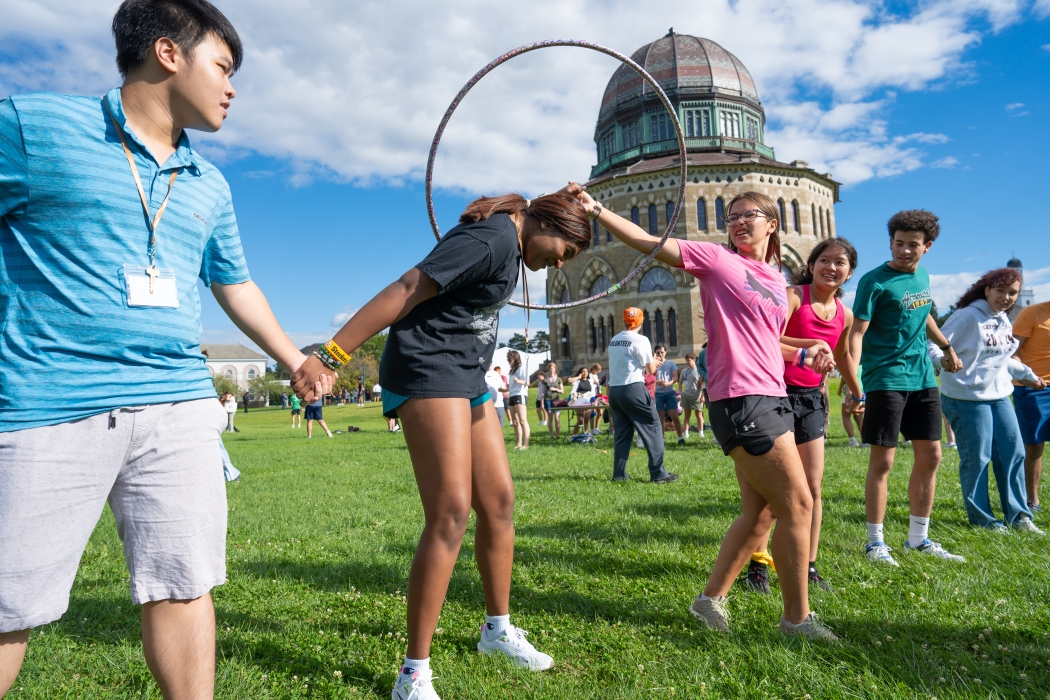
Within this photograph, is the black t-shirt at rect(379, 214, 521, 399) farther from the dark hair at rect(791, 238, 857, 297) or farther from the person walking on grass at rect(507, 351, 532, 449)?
the person walking on grass at rect(507, 351, 532, 449)

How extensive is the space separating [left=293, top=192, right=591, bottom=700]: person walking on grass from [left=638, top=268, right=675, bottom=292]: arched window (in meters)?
48.3

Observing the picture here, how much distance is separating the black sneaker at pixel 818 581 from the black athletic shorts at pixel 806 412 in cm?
89

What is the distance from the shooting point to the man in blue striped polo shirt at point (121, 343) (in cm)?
197

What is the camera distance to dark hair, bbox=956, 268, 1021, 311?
6277 mm

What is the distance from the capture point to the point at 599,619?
13.3 ft

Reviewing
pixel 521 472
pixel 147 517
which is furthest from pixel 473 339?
pixel 521 472

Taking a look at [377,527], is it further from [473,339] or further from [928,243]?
A: [928,243]

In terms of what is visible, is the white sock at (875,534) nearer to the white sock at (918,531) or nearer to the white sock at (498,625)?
the white sock at (918,531)

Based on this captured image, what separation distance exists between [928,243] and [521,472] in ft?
23.1

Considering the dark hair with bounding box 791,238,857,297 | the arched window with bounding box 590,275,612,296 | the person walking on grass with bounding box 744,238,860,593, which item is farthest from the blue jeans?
the arched window with bounding box 590,275,612,296

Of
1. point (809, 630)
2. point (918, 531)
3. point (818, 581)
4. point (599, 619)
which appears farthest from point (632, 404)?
point (809, 630)

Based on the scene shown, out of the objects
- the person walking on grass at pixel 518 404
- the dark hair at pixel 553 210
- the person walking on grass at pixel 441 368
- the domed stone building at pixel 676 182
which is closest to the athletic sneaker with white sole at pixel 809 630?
the person walking on grass at pixel 441 368

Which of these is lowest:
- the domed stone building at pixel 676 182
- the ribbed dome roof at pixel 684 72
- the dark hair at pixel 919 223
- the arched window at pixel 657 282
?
the dark hair at pixel 919 223

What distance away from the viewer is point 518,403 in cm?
1611
